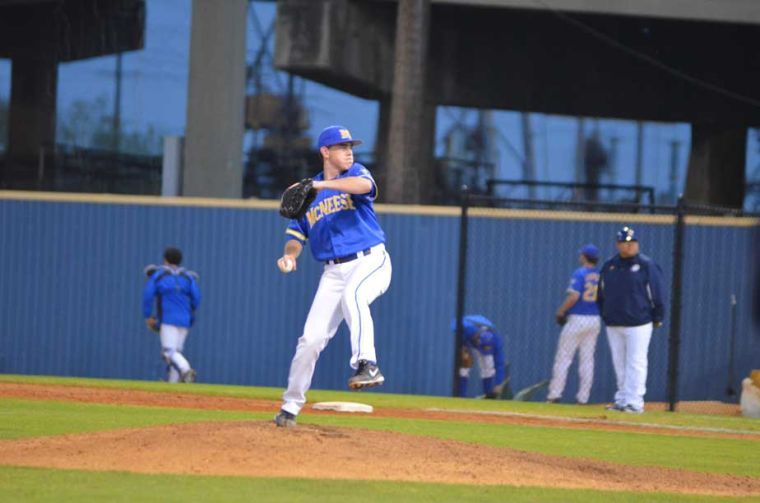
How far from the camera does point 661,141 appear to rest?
88.8ft

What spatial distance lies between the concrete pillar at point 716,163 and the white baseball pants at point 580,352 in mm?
9855

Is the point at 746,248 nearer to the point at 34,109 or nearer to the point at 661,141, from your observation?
the point at 661,141

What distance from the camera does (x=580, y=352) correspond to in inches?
709

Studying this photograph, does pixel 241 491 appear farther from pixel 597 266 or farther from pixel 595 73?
pixel 595 73

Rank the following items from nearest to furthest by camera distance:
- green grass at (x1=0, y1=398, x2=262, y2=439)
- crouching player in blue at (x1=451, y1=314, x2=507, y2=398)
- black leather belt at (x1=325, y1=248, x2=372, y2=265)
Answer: black leather belt at (x1=325, y1=248, x2=372, y2=265) < green grass at (x1=0, y1=398, x2=262, y2=439) < crouching player in blue at (x1=451, y1=314, x2=507, y2=398)

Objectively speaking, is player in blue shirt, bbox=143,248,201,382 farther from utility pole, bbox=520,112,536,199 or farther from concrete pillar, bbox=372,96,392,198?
utility pole, bbox=520,112,536,199

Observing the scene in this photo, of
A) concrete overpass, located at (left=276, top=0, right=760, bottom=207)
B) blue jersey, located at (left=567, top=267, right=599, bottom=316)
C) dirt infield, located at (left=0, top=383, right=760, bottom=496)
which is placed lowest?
dirt infield, located at (left=0, top=383, right=760, bottom=496)

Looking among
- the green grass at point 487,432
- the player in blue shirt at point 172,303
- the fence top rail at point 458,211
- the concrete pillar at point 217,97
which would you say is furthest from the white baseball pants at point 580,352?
the concrete pillar at point 217,97

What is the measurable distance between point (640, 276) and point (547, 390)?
16.5 feet

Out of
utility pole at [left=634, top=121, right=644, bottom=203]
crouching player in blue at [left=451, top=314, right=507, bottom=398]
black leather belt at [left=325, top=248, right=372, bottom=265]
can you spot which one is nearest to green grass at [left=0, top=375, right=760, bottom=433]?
crouching player in blue at [left=451, top=314, right=507, bottom=398]

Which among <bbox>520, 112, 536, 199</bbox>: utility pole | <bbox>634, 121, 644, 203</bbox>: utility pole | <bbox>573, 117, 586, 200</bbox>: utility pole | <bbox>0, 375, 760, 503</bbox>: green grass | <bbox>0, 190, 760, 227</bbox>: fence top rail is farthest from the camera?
<bbox>634, 121, 644, 203</bbox>: utility pole

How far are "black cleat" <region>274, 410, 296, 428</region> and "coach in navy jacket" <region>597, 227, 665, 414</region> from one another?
679cm

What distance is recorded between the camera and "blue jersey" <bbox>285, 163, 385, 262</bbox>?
9.21 meters

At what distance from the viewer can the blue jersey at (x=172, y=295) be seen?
17.6 meters
